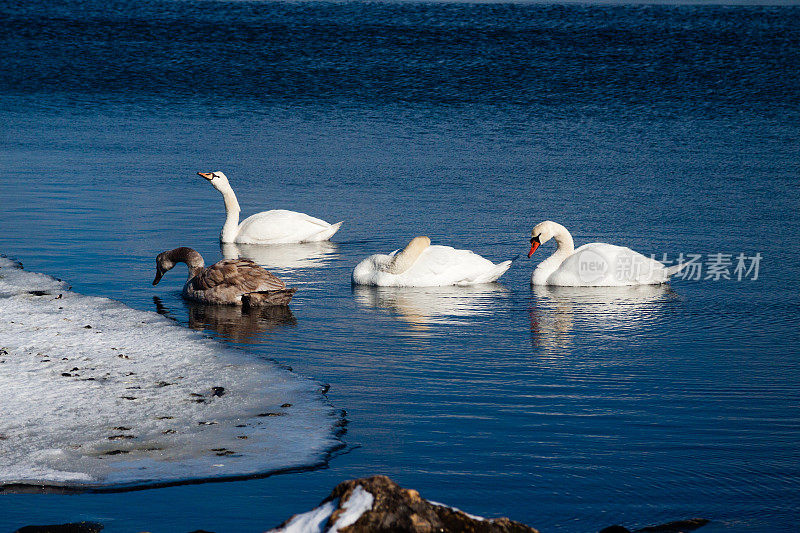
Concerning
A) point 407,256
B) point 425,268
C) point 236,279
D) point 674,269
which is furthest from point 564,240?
point 236,279

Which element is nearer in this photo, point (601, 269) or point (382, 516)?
point (382, 516)

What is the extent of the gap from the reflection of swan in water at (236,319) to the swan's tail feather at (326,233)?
9.59 feet

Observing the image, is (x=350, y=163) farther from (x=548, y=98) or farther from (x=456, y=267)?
(x=548, y=98)

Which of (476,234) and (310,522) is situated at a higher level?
(476,234)

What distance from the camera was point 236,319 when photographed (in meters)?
10.0

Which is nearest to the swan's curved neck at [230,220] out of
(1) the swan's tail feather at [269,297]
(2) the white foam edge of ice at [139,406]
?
(1) the swan's tail feather at [269,297]

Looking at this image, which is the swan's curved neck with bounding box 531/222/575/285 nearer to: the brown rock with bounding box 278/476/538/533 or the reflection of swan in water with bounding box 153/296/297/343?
the reflection of swan in water with bounding box 153/296/297/343

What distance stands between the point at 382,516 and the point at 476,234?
9.37 m

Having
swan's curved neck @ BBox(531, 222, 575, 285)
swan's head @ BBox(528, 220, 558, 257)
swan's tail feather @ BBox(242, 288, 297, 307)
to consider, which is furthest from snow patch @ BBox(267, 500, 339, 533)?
swan's head @ BBox(528, 220, 558, 257)

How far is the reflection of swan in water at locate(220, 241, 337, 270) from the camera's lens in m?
12.6

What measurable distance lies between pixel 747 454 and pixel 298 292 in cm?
562

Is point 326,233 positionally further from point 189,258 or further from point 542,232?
point 542,232

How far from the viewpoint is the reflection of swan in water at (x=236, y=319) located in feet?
30.8

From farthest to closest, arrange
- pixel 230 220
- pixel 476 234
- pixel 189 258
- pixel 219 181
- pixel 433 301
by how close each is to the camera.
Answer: pixel 219 181, pixel 230 220, pixel 476 234, pixel 189 258, pixel 433 301
